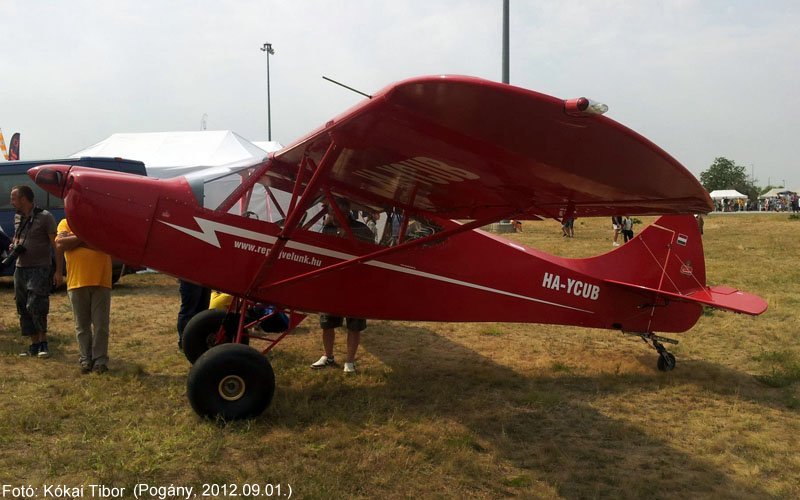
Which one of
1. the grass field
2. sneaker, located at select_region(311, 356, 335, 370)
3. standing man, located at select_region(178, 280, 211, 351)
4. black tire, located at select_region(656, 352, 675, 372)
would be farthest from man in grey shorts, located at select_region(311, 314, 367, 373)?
black tire, located at select_region(656, 352, 675, 372)

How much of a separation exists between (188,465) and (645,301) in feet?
16.1

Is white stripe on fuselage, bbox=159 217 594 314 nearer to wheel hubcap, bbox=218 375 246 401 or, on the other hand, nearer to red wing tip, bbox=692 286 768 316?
wheel hubcap, bbox=218 375 246 401

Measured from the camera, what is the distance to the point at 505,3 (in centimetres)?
2212

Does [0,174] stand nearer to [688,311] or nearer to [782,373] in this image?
[688,311]

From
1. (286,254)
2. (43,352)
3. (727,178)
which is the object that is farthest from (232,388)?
(727,178)

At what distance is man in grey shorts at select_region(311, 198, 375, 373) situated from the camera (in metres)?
5.02

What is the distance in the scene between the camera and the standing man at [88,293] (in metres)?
5.21

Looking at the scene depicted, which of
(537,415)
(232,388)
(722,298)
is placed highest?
(722,298)

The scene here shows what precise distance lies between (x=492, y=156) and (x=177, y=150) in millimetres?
14473

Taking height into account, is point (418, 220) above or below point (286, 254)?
above

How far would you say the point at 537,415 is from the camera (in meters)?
4.61

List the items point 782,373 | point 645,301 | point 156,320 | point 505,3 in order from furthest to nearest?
point 505,3, point 156,320, point 645,301, point 782,373

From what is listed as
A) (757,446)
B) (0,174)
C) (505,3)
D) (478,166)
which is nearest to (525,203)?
(478,166)

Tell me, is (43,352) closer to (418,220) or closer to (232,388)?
(232,388)
